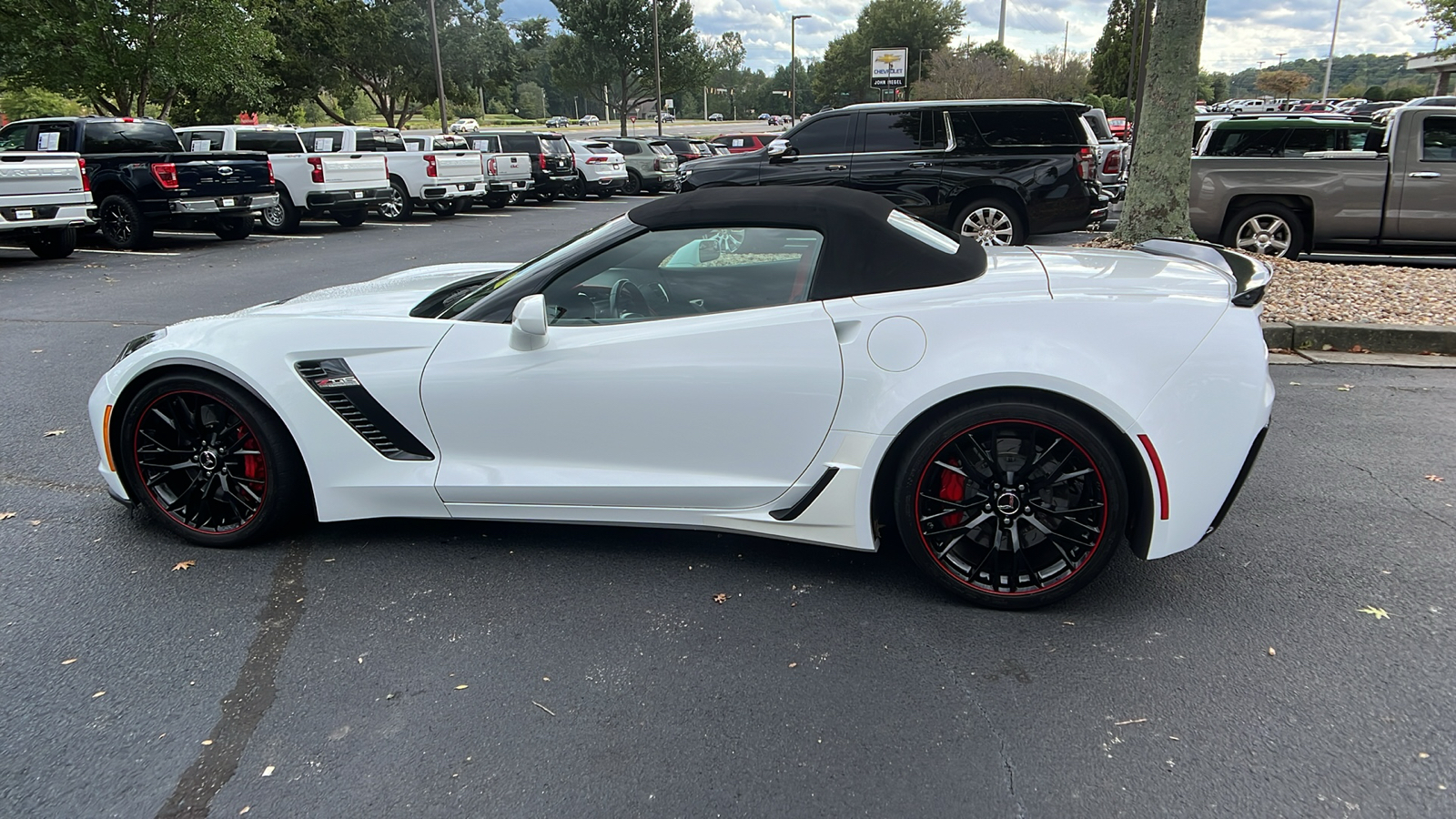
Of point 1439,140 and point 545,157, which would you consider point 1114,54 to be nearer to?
point 545,157

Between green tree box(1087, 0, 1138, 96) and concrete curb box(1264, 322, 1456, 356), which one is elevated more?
green tree box(1087, 0, 1138, 96)

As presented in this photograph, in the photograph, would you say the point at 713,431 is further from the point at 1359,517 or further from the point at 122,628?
the point at 1359,517

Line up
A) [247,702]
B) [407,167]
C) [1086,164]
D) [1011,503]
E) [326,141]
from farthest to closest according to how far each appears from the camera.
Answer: [407,167]
[326,141]
[1086,164]
[1011,503]
[247,702]

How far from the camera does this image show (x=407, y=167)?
1841 cm

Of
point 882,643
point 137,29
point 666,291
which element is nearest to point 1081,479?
point 882,643

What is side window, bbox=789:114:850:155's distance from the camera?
435 inches

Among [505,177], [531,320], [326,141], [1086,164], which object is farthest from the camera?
[505,177]

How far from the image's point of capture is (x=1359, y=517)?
3850 mm

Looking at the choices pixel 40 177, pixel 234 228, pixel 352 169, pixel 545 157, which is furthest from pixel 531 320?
pixel 545 157

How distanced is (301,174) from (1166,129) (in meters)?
13.6

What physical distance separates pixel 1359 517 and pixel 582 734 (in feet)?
10.8

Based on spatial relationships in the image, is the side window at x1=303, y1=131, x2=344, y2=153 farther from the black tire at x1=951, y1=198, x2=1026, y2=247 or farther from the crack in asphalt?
the crack in asphalt

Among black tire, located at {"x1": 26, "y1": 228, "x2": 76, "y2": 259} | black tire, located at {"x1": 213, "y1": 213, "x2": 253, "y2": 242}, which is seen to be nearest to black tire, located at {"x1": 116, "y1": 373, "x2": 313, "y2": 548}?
black tire, located at {"x1": 26, "y1": 228, "x2": 76, "y2": 259}

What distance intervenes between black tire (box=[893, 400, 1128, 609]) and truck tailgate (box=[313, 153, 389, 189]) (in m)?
15.5
